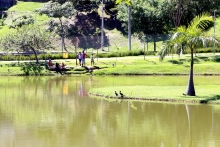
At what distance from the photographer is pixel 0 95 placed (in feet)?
117

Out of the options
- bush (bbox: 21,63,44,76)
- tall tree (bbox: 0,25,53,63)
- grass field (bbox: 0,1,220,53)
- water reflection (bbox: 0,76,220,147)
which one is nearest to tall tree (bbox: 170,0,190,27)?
grass field (bbox: 0,1,220,53)

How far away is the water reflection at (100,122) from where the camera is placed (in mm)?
20172

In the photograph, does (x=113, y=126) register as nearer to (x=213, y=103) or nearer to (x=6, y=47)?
(x=213, y=103)

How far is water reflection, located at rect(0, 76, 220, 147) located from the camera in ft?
66.2

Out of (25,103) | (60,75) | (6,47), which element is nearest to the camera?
(25,103)

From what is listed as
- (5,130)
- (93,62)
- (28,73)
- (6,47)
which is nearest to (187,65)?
(93,62)

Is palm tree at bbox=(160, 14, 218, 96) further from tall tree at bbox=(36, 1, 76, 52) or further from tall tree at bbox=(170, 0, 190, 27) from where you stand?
tall tree at bbox=(36, 1, 76, 52)

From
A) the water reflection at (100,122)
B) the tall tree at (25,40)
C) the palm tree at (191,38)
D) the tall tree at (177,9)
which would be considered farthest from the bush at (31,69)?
the palm tree at (191,38)

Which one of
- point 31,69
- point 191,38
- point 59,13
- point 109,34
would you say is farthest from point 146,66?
point 59,13

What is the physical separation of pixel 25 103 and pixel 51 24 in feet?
147

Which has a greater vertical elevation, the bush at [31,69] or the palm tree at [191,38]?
the palm tree at [191,38]

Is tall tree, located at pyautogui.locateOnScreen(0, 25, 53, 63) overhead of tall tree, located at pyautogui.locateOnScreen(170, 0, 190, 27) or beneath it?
beneath

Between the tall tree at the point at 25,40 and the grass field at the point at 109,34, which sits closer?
the tall tree at the point at 25,40

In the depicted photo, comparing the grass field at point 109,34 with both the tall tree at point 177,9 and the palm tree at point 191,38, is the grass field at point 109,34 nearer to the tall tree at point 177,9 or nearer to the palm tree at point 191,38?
the tall tree at point 177,9
